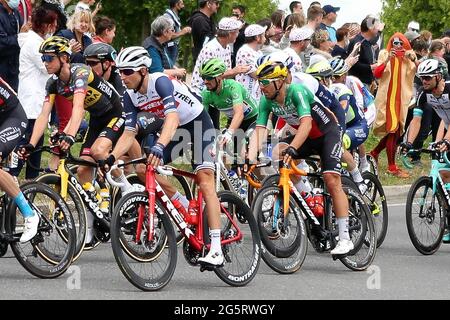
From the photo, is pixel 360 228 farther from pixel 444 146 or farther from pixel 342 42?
pixel 342 42

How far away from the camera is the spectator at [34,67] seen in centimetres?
1438

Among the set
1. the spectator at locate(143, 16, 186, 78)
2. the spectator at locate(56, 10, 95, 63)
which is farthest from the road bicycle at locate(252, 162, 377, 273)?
the spectator at locate(143, 16, 186, 78)

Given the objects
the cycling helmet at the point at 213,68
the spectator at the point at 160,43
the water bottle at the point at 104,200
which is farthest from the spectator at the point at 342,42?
the water bottle at the point at 104,200

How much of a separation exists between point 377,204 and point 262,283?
3.45 meters

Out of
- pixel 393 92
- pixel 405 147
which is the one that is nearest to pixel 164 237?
pixel 405 147

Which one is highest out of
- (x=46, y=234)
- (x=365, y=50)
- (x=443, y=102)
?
(x=443, y=102)

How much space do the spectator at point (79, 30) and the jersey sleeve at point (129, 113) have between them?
13.0 ft

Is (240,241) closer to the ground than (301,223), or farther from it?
farther from it

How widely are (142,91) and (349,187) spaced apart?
8.54 feet

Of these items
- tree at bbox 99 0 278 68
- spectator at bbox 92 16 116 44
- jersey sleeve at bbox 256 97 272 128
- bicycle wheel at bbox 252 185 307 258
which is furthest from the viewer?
tree at bbox 99 0 278 68

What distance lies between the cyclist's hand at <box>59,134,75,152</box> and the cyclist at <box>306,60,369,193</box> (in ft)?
12.0

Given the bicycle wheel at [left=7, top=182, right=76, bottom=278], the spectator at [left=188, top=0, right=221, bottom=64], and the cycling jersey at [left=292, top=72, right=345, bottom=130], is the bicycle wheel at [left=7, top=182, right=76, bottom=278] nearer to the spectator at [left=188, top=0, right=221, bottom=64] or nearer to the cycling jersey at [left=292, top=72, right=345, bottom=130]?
the cycling jersey at [left=292, top=72, right=345, bottom=130]

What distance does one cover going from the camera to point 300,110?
11523 mm

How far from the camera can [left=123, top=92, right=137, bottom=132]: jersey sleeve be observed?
11.0m
